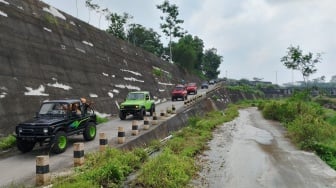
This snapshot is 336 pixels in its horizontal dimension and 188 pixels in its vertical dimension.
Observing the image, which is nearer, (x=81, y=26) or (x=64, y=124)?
(x=64, y=124)

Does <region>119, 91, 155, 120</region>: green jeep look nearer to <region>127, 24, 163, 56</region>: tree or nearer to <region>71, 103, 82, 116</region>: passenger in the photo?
<region>71, 103, 82, 116</region>: passenger

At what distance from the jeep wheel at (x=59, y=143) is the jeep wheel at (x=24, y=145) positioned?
1172 mm

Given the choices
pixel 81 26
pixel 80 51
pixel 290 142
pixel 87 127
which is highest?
pixel 81 26

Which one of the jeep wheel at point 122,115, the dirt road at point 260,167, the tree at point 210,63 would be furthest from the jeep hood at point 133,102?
the tree at point 210,63

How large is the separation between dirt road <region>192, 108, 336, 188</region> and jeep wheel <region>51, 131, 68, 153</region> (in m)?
5.50

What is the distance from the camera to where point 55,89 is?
76.3ft

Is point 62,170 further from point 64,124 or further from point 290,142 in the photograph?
point 290,142

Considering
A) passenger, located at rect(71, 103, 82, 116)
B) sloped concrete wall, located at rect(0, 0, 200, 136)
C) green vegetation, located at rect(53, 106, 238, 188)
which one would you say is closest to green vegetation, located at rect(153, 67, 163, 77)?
sloped concrete wall, located at rect(0, 0, 200, 136)

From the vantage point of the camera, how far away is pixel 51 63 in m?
24.3

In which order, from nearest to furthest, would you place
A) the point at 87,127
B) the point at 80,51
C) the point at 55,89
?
the point at 87,127
the point at 55,89
the point at 80,51

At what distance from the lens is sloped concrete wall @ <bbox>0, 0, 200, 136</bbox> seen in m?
19.3

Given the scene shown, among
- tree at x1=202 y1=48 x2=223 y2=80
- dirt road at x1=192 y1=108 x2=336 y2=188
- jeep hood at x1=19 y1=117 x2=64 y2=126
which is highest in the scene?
tree at x1=202 y1=48 x2=223 y2=80

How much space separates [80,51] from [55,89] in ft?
24.0

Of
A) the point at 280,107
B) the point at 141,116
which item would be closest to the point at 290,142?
the point at 141,116
